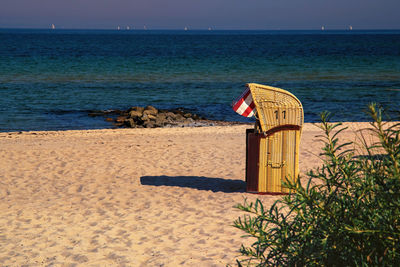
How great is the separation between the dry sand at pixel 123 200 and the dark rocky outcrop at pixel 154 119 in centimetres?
501

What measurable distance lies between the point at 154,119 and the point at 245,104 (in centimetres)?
1244

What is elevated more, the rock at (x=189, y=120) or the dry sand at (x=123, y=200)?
the rock at (x=189, y=120)

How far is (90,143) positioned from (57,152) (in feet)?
5.60

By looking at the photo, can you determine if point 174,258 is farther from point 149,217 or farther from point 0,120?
point 0,120

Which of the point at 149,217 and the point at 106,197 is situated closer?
the point at 149,217

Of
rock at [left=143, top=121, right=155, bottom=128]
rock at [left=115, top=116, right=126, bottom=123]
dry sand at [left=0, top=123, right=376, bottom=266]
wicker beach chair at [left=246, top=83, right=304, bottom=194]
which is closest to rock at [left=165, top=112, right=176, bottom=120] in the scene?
rock at [left=143, top=121, right=155, bottom=128]

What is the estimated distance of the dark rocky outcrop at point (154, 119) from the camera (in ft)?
64.3

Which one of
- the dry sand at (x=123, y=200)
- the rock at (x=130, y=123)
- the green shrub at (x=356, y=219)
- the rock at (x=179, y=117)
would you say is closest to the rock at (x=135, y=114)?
the rock at (x=130, y=123)

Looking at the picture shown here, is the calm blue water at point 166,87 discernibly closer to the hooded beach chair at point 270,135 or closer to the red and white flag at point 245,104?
the hooded beach chair at point 270,135

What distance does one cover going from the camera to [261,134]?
321 inches

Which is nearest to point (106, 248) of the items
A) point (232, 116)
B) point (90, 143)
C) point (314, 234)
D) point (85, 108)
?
point (314, 234)

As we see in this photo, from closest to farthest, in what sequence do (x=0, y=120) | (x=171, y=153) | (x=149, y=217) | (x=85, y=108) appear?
(x=149, y=217)
(x=171, y=153)
(x=0, y=120)
(x=85, y=108)

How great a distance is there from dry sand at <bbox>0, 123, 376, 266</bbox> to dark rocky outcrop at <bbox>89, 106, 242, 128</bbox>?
16.4 ft

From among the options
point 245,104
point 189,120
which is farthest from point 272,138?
point 189,120
